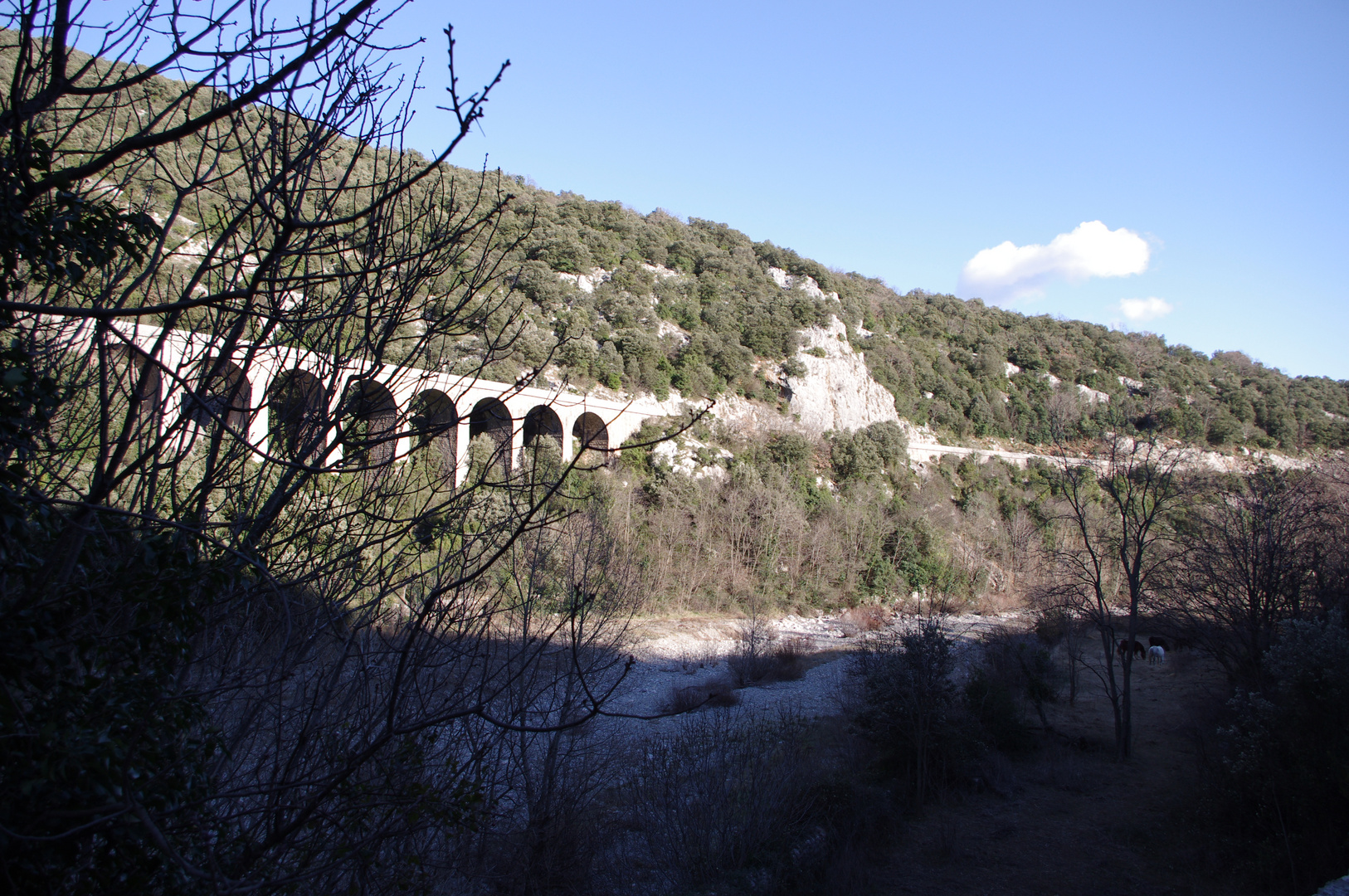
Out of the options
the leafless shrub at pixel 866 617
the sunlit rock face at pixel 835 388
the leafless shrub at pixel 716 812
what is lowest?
the leafless shrub at pixel 866 617

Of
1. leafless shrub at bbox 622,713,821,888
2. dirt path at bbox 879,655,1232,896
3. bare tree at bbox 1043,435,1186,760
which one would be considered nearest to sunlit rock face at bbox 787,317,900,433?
bare tree at bbox 1043,435,1186,760

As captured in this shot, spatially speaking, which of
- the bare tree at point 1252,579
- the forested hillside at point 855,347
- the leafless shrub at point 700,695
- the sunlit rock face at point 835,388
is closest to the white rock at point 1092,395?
the forested hillside at point 855,347

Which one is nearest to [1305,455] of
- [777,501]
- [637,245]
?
[777,501]

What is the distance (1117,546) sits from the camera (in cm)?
1255

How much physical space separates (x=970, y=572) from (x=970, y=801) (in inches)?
749

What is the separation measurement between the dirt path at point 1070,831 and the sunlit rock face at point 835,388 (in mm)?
21211

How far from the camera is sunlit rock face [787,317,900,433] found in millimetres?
33344

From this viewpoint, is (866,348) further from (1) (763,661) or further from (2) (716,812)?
(2) (716,812)

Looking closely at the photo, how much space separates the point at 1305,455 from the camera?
36.2 metres

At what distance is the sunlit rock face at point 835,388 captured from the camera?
33.3 m

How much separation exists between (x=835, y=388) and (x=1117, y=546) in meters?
23.0

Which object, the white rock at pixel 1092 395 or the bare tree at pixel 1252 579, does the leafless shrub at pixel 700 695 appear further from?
the white rock at pixel 1092 395

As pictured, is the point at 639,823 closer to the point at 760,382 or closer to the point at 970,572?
the point at 970,572

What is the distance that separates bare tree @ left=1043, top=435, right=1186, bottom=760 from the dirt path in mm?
706
